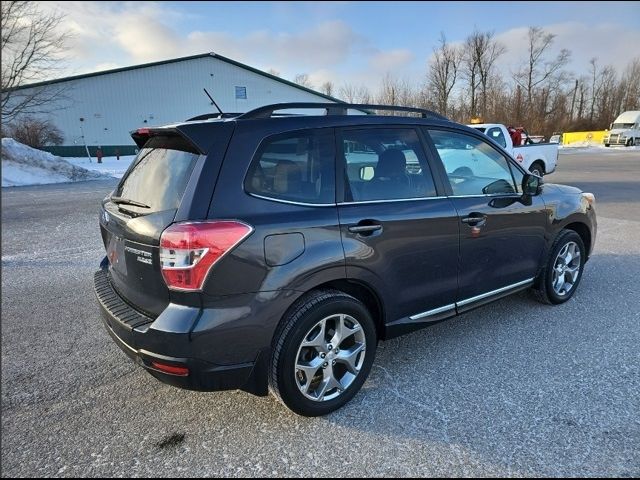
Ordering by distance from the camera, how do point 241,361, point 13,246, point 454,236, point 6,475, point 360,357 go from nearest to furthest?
point 6,475
point 241,361
point 360,357
point 454,236
point 13,246

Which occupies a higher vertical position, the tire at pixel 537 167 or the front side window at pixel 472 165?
the front side window at pixel 472 165

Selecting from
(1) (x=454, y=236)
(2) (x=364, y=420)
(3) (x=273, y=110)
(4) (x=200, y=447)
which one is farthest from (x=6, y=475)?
(1) (x=454, y=236)

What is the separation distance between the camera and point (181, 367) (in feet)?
7.90

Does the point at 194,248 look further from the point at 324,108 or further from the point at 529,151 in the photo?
the point at 529,151

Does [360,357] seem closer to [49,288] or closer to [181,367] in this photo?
[181,367]

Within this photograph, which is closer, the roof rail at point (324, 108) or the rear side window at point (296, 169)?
the rear side window at point (296, 169)

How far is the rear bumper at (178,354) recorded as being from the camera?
7.79 ft

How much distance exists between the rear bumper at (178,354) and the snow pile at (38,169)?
17.7 m

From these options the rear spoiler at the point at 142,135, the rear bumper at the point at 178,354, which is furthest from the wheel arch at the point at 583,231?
the rear spoiler at the point at 142,135

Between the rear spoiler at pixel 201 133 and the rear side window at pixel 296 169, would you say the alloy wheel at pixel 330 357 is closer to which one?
the rear side window at pixel 296 169

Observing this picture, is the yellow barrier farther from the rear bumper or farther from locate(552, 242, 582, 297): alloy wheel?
the rear bumper

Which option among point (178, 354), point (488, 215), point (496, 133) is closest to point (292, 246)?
point (178, 354)

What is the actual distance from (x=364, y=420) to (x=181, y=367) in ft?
3.81

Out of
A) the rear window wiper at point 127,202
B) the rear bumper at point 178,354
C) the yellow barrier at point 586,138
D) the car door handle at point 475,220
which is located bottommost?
the yellow barrier at point 586,138
